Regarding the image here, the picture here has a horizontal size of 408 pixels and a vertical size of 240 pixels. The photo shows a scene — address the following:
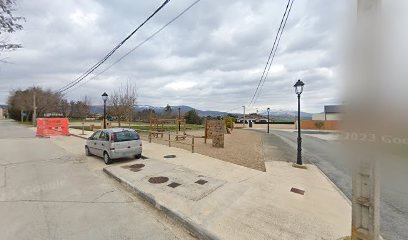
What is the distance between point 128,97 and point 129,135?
26821 millimetres

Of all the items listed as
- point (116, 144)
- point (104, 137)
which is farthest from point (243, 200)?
point (104, 137)

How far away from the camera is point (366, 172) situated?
256 centimetres

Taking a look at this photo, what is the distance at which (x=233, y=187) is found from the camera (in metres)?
6.08

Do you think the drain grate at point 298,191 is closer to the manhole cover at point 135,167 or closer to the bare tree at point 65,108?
the manhole cover at point 135,167

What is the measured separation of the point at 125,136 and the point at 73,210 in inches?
197

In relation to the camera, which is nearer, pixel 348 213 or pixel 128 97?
pixel 348 213

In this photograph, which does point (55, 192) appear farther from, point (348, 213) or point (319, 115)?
point (319, 115)

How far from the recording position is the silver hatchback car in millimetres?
9009

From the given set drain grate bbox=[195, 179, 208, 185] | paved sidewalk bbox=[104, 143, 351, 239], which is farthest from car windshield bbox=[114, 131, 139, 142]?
drain grate bbox=[195, 179, 208, 185]

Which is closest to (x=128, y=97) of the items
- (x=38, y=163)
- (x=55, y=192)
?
(x=38, y=163)

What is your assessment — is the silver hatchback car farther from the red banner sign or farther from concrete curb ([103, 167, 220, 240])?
the red banner sign

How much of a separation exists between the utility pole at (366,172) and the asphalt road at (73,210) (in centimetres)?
265

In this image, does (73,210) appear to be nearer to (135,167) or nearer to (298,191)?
(135,167)

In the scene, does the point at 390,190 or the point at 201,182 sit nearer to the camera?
the point at 390,190
